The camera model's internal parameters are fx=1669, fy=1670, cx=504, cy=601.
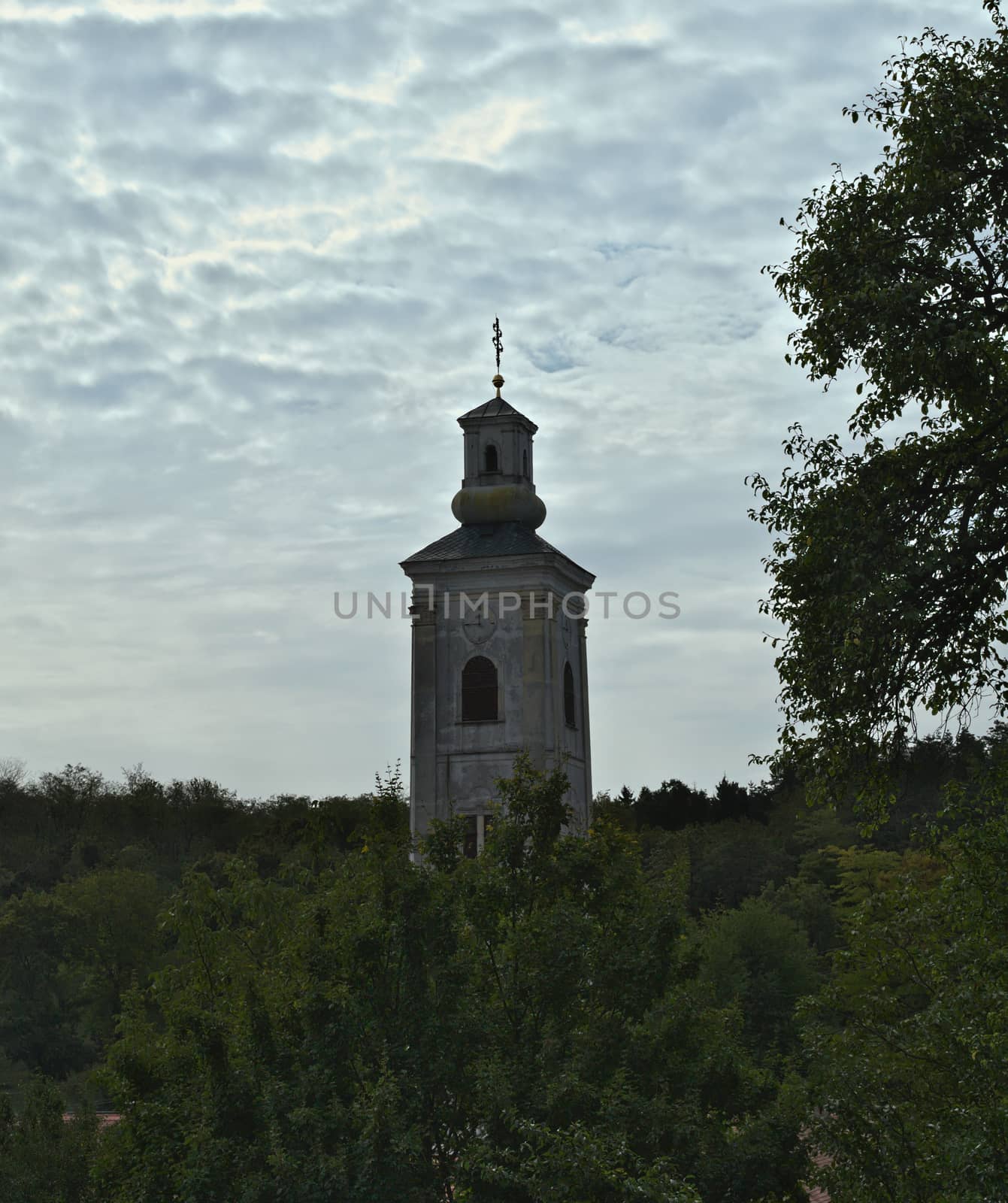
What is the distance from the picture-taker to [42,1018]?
53469mm

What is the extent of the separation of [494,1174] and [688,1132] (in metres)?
3.32

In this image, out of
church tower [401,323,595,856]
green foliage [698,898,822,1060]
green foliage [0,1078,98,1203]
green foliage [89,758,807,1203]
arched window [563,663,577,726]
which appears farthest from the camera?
green foliage [698,898,822,1060]

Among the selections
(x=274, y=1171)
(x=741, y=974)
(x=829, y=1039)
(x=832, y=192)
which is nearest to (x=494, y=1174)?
(x=274, y=1171)

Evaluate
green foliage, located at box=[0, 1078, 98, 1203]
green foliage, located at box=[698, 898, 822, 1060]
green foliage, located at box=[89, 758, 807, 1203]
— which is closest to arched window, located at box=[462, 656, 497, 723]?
green foliage, located at box=[698, 898, 822, 1060]

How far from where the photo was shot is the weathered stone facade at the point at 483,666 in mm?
35844

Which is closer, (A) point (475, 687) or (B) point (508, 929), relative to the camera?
(B) point (508, 929)

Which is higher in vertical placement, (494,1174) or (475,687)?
(475,687)

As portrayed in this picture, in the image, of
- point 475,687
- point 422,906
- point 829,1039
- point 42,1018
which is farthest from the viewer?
point 42,1018

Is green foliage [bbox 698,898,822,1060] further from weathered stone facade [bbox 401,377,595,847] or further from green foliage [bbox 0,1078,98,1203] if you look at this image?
green foliage [bbox 0,1078,98,1203]

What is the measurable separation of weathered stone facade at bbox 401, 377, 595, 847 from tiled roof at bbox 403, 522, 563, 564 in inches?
1.4

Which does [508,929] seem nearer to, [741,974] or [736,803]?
[741,974]

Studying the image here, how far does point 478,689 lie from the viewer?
1433 inches

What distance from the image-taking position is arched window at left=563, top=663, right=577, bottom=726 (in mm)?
37375

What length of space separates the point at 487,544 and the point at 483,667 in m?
2.77
